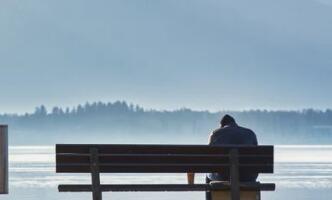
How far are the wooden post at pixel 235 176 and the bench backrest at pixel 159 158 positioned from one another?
0.04 metres

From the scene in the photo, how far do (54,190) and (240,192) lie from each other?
19475 millimetres

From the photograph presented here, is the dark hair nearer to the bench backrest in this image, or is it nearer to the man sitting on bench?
the man sitting on bench

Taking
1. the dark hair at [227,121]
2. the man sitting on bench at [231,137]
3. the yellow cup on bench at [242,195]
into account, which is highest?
the dark hair at [227,121]

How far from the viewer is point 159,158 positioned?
13.0m

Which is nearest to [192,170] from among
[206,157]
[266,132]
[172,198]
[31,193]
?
[206,157]

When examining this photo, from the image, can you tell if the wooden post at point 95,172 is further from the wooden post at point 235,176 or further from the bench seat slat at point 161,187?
the wooden post at point 235,176

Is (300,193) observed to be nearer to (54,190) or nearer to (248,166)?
(54,190)

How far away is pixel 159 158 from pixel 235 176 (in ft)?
2.35

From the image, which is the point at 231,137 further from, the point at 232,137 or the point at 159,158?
the point at 159,158

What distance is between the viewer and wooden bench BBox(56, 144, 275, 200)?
12953 millimetres

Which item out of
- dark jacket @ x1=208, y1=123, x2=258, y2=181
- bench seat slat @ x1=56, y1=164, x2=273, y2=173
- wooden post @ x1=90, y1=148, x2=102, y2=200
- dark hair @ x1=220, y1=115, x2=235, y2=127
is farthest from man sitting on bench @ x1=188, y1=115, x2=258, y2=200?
wooden post @ x1=90, y1=148, x2=102, y2=200

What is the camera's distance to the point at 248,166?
13.1 metres

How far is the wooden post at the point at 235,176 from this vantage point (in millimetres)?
12977

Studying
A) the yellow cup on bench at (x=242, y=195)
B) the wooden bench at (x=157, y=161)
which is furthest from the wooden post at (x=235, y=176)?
the yellow cup on bench at (x=242, y=195)
